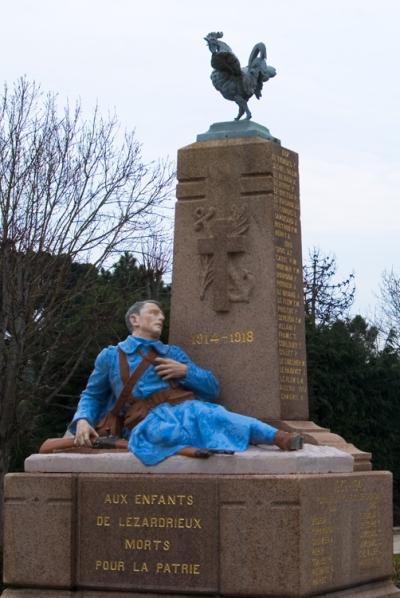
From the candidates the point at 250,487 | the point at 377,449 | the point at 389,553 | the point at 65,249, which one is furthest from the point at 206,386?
the point at 377,449

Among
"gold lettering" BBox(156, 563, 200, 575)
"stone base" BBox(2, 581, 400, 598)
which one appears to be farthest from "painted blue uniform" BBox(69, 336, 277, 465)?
"stone base" BBox(2, 581, 400, 598)

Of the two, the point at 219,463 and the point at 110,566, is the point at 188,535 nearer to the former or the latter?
the point at 219,463

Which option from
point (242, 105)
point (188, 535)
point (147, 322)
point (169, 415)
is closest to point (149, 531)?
point (188, 535)

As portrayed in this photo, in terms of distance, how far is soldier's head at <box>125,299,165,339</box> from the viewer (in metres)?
11.8

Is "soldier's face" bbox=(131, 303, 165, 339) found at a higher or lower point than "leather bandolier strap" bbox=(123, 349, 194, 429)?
higher

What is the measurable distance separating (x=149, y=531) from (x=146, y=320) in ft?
5.78

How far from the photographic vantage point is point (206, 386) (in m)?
11.8

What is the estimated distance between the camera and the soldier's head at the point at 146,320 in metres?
11.8

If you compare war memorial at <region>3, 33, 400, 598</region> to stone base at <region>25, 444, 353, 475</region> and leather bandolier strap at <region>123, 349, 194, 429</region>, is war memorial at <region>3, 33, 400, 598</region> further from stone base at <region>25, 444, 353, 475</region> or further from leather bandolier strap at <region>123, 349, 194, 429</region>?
leather bandolier strap at <region>123, 349, 194, 429</region>

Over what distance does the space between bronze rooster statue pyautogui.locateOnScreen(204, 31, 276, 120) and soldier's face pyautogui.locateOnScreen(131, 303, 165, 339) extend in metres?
1.91

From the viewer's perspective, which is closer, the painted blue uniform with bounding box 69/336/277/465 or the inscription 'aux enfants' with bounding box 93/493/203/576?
the inscription 'aux enfants' with bounding box 93/493/203/576

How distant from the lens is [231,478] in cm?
1073

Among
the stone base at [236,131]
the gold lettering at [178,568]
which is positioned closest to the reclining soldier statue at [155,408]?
the gold lettering at [178,568]

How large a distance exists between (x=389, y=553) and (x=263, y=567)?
200cm
